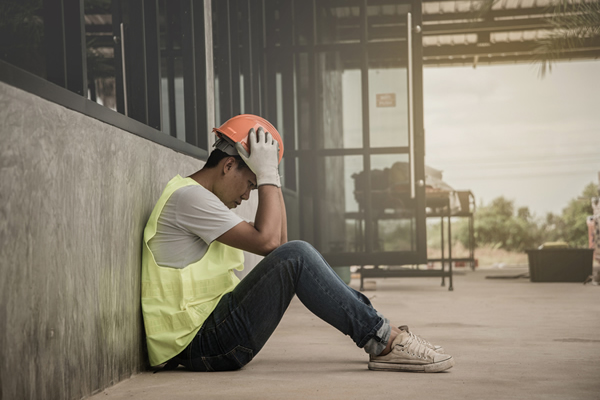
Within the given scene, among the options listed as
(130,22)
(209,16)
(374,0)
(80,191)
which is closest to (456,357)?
(80,191)

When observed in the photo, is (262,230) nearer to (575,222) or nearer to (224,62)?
(224,62)

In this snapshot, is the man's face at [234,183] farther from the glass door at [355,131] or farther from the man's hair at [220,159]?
the glass door at [355,131]

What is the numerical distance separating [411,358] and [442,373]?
138 mm

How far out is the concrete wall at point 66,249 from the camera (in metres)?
1.66

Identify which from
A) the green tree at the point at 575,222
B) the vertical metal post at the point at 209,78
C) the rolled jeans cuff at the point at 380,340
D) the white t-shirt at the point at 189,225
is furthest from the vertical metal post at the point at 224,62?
the green tree at the point at 575,222

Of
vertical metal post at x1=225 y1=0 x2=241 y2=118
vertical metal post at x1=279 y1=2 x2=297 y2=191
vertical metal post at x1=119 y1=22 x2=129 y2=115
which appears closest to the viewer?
vertical metal post at x1=119 y1=22 x2=129 y2=115

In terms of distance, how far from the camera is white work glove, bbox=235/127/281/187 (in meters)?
2.57

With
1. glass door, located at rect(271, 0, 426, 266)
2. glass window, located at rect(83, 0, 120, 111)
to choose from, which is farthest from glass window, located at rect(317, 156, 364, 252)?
glass window, located at rect(83, 0, 120, 111)

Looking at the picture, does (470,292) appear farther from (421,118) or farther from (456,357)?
(456,357)

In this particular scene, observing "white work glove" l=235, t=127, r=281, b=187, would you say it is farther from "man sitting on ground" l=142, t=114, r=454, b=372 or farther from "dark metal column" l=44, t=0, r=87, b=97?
"dark metal column" l=44, t=0, r=87, b=97

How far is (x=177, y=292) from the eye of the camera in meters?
2.45

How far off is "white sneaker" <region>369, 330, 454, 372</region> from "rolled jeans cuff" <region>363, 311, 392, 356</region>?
0.13 ft

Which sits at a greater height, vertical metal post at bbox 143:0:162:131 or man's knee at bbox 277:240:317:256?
vertical metal post at bbox 143:0:162:131

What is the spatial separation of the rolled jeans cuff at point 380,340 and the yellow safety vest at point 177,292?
0.59m
